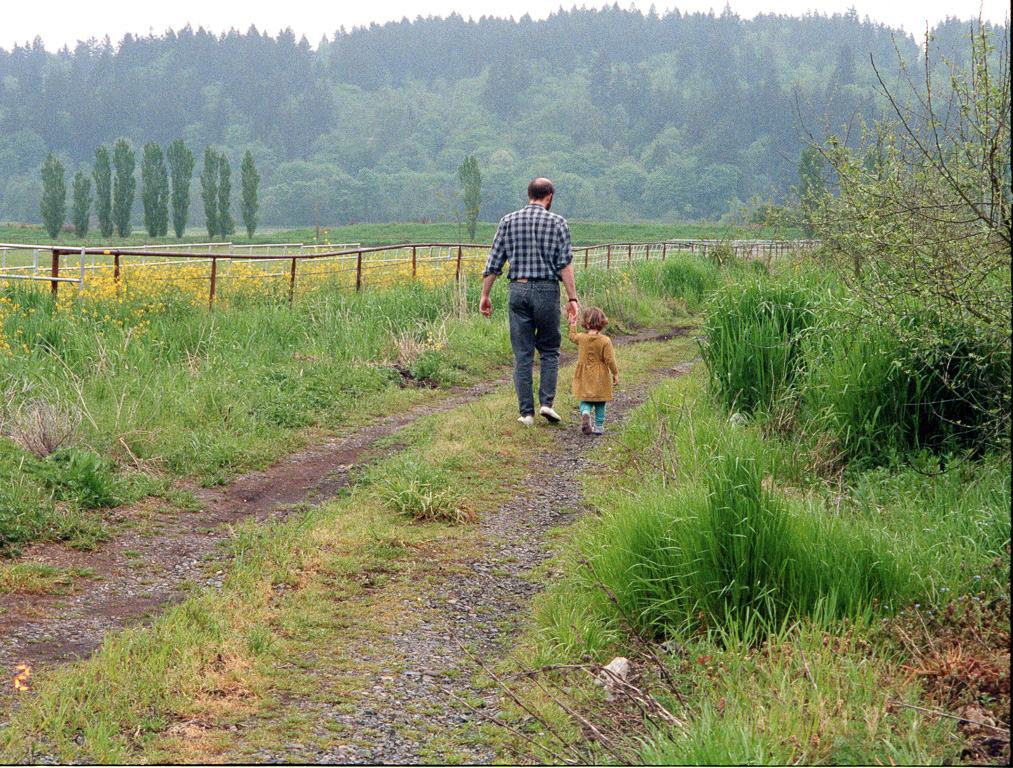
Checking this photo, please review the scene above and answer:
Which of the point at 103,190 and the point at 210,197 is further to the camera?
the point at 210,197

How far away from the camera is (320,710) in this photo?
329 centimetres

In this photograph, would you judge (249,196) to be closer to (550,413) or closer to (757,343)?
(550,413)

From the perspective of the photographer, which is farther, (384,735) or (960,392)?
(960,392)

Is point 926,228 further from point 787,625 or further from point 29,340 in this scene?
point 29,340

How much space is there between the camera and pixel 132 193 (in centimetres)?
7756

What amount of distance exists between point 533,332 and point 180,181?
79271 millimetres

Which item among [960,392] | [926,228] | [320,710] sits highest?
[926,228]

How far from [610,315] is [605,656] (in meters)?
12.3

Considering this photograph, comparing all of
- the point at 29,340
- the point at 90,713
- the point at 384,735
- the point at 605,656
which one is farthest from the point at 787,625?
the point at 29,340

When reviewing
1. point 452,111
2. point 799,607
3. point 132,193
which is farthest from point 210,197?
point 452,111

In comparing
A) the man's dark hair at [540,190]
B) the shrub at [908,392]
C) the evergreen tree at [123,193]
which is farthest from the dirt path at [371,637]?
the evergreen tree at [123,193]

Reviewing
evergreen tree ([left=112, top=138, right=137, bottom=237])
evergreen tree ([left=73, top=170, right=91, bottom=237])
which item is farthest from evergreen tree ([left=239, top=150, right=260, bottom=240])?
evergreen tree ([left=73, top=170, right=91, bottom=237])

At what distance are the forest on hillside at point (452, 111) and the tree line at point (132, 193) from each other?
26.1m

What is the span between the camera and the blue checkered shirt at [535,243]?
759cm
